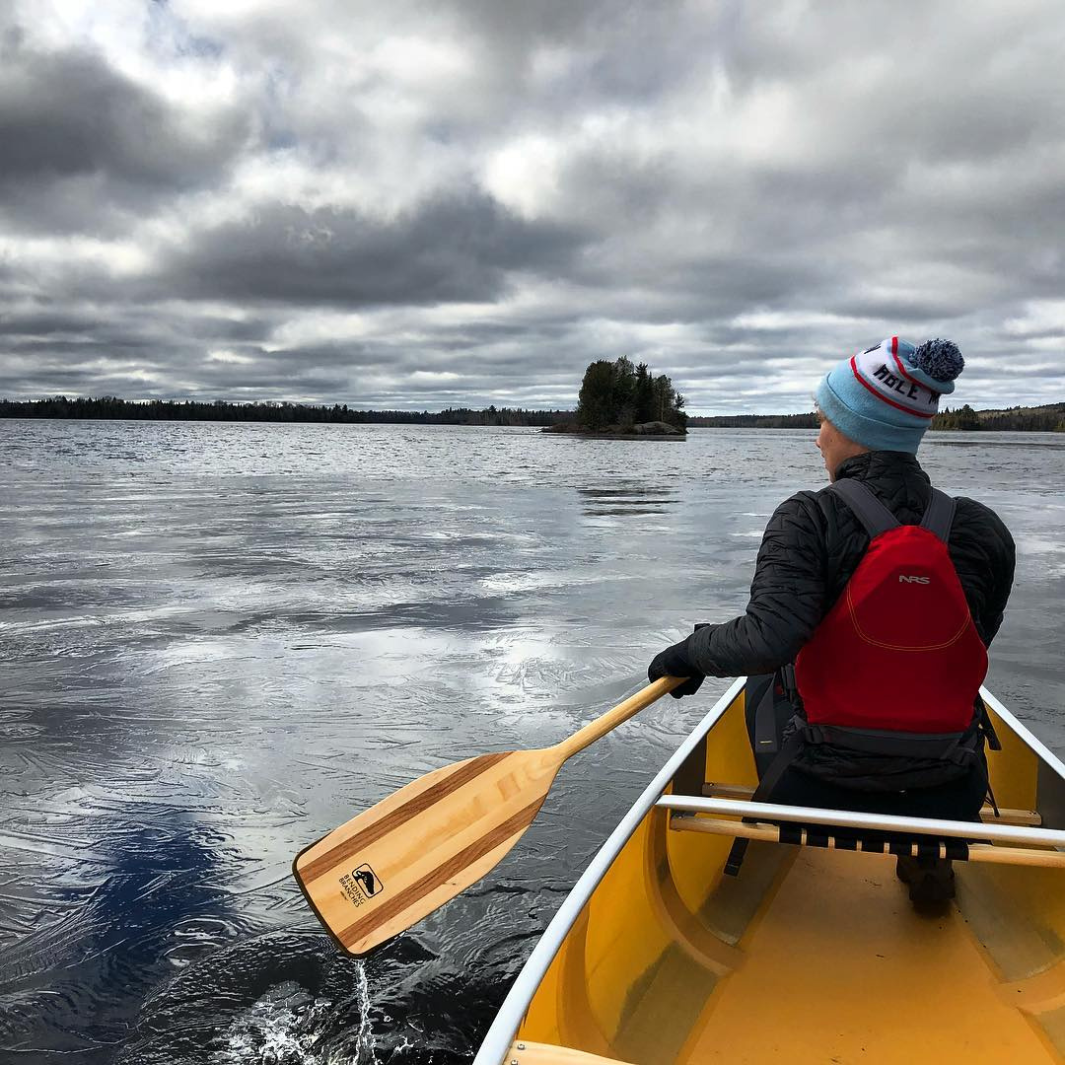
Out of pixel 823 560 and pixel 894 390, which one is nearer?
pixel 823 560

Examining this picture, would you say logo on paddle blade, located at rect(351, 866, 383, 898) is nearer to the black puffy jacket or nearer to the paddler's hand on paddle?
the paddler's hand on paddle

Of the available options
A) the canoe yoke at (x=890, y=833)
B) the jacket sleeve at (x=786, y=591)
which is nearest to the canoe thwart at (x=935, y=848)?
the canoe yoke at (x=890, y=833)

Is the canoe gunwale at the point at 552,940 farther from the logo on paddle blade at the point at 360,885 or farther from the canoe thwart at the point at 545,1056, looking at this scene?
the logo on paddle blade at the point at 360,885

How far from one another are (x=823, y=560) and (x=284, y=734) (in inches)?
155

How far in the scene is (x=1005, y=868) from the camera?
306cm

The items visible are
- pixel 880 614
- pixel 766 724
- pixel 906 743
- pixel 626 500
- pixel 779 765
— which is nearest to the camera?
pixel 880 614

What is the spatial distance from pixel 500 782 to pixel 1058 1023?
73.5 inches

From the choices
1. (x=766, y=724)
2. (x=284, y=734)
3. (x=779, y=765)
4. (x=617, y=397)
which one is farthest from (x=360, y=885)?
(x=617, y=397)

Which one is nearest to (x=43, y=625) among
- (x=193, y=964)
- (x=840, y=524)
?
(x=193, y=964)

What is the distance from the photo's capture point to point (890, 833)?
2553 millimetres

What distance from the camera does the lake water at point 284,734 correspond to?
2916 mm

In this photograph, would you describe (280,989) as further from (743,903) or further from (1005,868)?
(1005,868)

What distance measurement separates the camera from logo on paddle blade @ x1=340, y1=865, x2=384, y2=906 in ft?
8.99

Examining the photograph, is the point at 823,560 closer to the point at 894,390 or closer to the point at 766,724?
the point at 894,390
